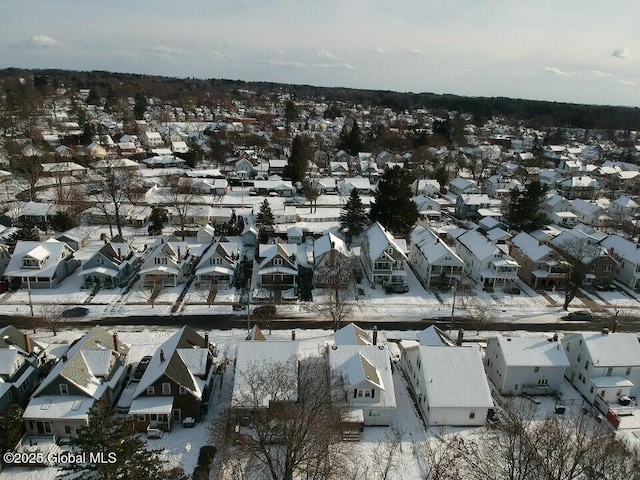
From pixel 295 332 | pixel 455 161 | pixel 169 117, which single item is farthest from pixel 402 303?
pixel 169 117

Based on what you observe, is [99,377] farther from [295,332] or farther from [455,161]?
[455,161]

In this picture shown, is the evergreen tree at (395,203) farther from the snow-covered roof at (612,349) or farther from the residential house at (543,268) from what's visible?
the snow-covered roof at (612,349)

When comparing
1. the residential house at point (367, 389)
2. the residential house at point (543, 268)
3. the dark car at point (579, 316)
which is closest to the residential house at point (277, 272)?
the residential house at point (367, 389)

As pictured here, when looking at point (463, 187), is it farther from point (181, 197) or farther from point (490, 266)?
point (181, 197)

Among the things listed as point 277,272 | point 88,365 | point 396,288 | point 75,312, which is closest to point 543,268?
point 396,288

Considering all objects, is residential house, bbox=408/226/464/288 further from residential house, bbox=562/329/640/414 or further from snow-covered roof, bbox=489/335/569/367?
residential house, bbox=562/329/640/414

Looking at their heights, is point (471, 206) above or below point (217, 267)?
above

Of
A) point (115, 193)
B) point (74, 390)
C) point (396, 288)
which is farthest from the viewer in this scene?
point (115, 193)
